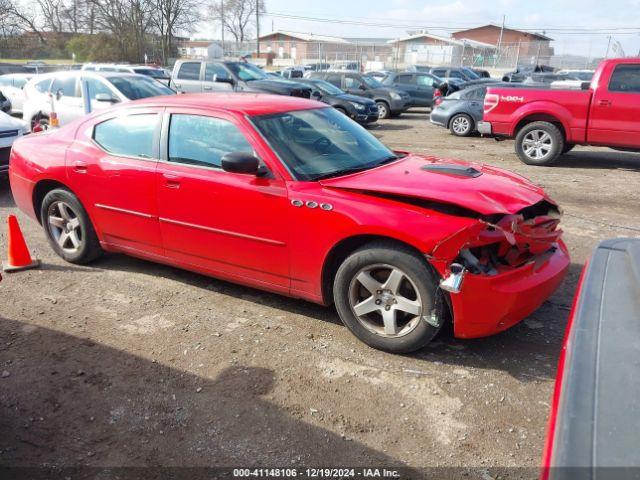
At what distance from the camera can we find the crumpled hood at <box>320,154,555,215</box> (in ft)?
10.7

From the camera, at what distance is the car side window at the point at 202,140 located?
398 centimetres

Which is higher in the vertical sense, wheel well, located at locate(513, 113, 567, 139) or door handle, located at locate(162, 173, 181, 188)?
wheel well, located at locate(513, 113, 567, 139)

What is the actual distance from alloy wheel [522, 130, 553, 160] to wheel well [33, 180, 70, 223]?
8.46m

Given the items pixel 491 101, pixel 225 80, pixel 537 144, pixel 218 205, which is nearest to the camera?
pixel 218 205

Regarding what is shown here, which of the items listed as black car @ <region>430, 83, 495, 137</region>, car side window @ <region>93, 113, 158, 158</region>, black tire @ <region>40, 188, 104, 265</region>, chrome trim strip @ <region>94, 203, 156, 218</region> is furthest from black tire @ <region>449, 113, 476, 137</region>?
chrome trim strip @ <region>94, 203, 156, 218</region>

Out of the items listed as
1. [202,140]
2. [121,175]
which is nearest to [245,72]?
[121,175]

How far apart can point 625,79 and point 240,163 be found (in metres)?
8.33

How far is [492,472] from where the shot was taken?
254 cm

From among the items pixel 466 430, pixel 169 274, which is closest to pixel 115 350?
pixel 169 274

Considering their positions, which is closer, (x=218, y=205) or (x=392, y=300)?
(x=392, y=300)

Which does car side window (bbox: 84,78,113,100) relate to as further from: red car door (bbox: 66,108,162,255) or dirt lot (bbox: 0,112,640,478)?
dirt lot (bbox: 0,112,640,478)

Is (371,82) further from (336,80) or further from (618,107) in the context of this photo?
(618,107)

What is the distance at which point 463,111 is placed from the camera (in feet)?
48.1

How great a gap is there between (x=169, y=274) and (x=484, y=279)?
301 cm
